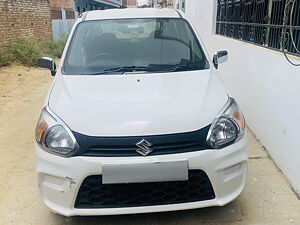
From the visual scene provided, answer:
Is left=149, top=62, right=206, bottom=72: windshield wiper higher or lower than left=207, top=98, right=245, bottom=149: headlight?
higher

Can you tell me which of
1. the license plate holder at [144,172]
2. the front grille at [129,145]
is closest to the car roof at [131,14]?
the front grille at [129,145]

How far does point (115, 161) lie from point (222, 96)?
108 centimetres

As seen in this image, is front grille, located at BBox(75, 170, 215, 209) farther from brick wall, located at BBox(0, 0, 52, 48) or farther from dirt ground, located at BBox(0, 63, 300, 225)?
brick wall, located at BBox(0, 0, 52, 48)

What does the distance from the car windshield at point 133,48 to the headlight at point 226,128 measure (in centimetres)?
83

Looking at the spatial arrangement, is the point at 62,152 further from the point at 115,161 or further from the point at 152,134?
the point at 152,134

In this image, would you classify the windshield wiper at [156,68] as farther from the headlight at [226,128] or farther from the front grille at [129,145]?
the front grille at [129,145]

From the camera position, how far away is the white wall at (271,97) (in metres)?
3.20

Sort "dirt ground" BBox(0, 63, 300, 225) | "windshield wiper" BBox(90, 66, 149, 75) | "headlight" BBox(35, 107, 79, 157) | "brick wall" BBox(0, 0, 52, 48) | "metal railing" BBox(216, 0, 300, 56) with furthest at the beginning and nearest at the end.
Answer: "brick wall" BBox(0, 0, 52, 48)
"metal railing" BBox(216, 0, 300, 56)
"windshield wiper" BBox(90, 66, 149, 75)
"dirt ground" BBox(0, 63, 300, 225)
"headlight" BBox(35, 107, 79, 157)

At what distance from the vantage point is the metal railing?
3.59 m

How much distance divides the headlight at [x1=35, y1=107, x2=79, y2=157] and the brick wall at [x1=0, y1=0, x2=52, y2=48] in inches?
359

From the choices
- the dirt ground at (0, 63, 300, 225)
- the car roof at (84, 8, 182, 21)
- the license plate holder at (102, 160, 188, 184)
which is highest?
the car roof at (84, 8, 182, 21)

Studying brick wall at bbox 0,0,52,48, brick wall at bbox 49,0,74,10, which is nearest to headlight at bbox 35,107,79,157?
brick wall at bbox 0,0,52,48

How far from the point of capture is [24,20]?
12422 millimetres

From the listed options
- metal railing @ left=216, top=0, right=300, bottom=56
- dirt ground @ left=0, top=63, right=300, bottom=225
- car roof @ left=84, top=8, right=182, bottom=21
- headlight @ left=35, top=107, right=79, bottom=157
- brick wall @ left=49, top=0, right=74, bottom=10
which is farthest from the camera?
brick wall @ left=49, top=0, right=74, bottom=10
